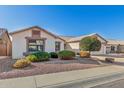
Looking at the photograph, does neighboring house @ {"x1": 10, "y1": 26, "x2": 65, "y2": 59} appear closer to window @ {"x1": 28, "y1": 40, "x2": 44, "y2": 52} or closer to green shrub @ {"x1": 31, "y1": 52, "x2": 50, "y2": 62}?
window @ {"x1": 28, "y1": 40, "x2": 44, "y2": 52}

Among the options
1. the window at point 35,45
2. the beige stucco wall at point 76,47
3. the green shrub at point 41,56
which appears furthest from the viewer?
the beige stucco wall at point 76,47

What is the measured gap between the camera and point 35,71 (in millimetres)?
9859

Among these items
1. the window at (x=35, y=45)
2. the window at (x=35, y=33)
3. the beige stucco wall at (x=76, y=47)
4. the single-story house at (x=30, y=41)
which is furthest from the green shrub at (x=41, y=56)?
the beige stucco wall at (x=76, y=47)

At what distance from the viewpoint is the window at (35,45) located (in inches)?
720

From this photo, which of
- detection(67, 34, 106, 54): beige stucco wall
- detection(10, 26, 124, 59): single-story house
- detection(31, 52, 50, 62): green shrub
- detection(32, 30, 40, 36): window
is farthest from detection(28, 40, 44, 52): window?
detection(67, 34, 106, 54): beige stucco wall

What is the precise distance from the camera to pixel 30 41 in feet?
60.1

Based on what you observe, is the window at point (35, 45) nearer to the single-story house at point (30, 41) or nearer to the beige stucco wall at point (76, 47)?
the single-story house at point (30, 41)

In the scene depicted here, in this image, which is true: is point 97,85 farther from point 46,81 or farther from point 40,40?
point 40,40

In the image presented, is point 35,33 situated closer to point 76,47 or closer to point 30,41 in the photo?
point 30,41

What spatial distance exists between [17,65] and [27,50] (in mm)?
7486

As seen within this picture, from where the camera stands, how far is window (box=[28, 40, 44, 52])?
18281 millimetres

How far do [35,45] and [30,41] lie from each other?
0.80 metres

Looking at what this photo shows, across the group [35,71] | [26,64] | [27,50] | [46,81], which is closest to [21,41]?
[27,50]

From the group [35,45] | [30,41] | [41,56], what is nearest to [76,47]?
[35,45]
